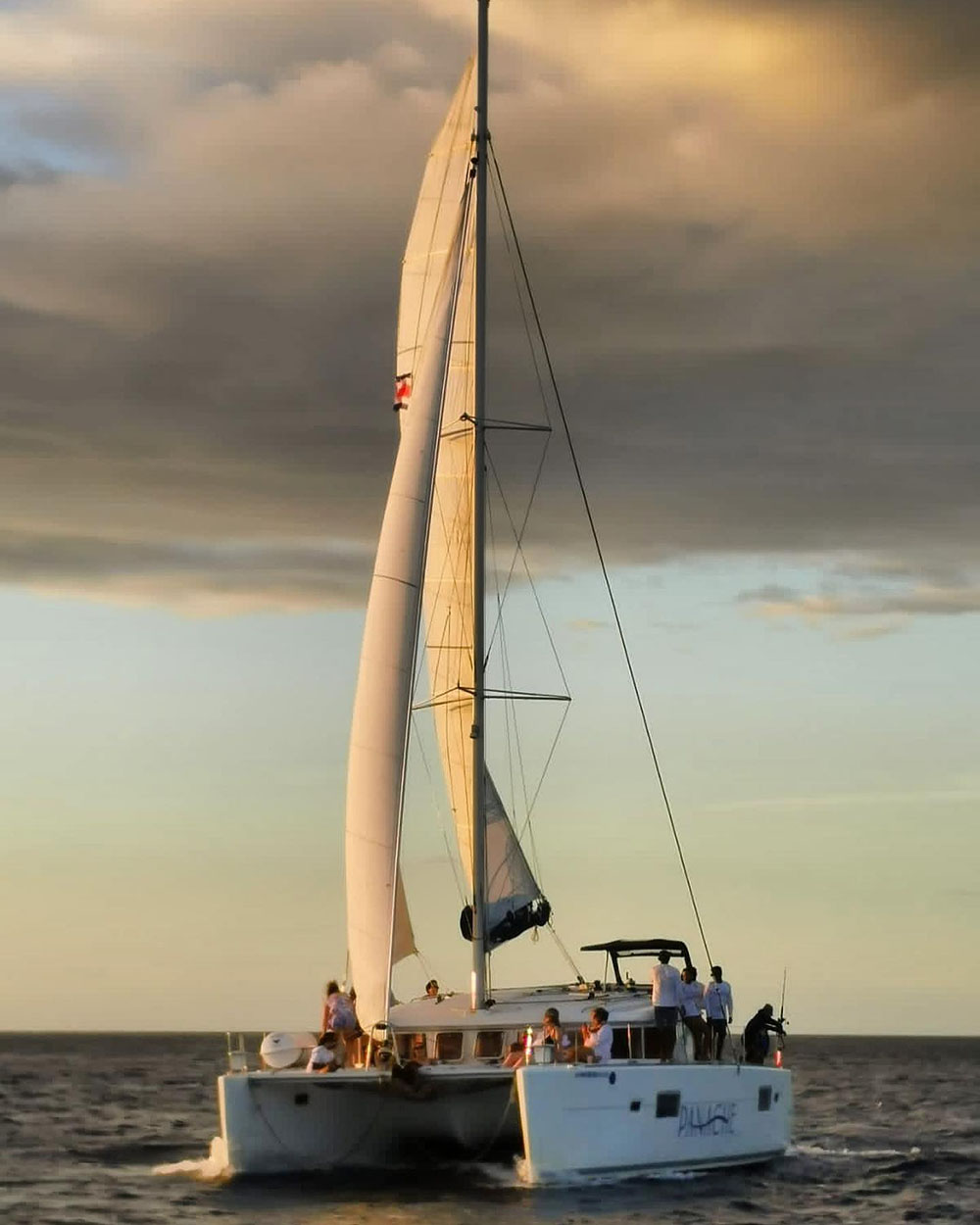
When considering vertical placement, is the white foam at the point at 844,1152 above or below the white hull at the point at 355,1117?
below

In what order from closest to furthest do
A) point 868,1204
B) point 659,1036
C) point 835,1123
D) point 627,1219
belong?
→ 1. point 627,1219
2. point 659,1036
3. point 868,1204
4. point 835,1123

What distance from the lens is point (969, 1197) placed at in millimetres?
31281

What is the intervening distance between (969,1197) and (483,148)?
54.8 feet

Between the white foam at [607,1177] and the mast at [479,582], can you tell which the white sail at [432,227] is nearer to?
the mast at [479,582]

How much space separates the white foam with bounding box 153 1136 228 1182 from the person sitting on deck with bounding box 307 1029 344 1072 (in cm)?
197

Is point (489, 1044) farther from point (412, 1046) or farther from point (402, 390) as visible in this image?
point (402, 390)

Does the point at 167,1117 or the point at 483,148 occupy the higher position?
the point at 483,148

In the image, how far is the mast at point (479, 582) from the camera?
29.0m

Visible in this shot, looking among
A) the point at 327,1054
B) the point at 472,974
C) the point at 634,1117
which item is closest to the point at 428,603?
the point at 472,974

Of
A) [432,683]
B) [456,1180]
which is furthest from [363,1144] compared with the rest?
[432,683]

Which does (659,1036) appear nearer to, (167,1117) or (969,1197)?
(969,1197)

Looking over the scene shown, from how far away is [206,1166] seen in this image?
30.9 m

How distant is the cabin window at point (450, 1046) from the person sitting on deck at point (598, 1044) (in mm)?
1968

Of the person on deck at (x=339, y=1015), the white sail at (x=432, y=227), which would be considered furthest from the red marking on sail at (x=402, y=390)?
the person on deck at (x=339, y=1015)
